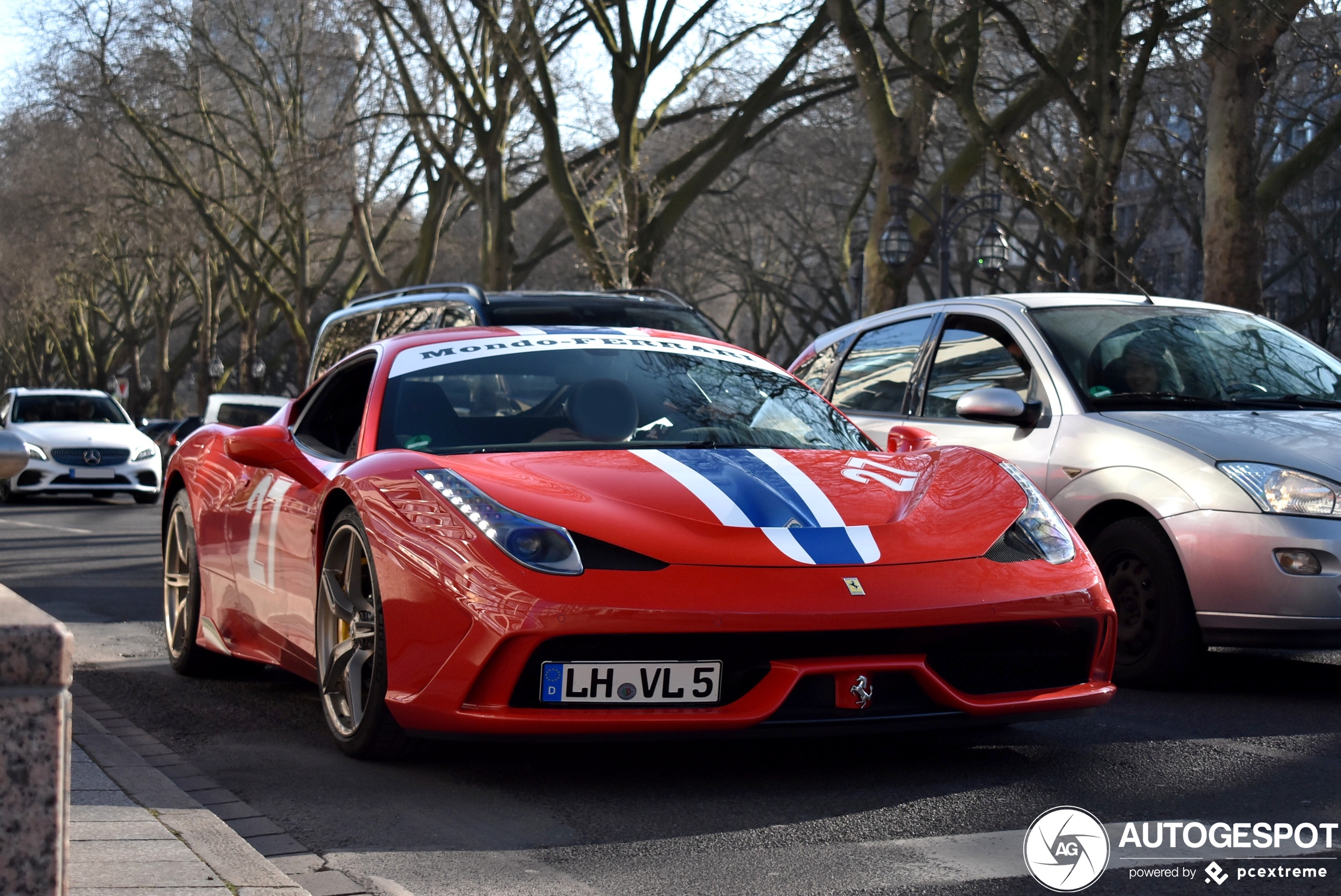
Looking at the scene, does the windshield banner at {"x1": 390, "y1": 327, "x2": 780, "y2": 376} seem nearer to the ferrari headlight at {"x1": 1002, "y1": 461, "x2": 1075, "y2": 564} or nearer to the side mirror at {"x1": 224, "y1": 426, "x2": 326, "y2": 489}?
the side mirror at {"x1": 224, "y1": 426, "x2": 326, "y2": 489}

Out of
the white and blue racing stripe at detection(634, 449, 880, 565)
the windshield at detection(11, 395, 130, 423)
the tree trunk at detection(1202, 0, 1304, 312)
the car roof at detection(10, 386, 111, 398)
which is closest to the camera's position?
the white and blue racing stripe at detection(634, 449, 880, 565)

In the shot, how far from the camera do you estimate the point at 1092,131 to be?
633 inches

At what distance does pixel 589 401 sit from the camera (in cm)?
557

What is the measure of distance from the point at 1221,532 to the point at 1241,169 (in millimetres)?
10277

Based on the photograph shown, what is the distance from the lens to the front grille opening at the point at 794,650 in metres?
4.32

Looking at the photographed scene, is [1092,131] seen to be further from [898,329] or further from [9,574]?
[9,574]

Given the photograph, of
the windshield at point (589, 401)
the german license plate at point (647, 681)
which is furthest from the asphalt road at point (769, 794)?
the windshield at point (589, 401)

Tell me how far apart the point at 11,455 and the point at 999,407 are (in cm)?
464

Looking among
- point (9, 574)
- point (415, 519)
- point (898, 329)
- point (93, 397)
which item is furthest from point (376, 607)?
point (93, 397)

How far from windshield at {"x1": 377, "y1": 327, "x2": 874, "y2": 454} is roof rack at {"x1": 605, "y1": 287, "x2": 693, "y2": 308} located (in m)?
5.71

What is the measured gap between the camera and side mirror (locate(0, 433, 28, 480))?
9.20ft

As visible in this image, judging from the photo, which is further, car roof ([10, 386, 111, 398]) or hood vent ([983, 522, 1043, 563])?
car roof ([10, 386, 111, 398])

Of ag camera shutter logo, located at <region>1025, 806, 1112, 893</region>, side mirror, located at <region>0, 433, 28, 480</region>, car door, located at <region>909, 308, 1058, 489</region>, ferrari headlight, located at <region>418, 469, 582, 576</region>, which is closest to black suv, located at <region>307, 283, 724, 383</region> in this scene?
car door, located at <region>909, 308, 1058, 489</region>

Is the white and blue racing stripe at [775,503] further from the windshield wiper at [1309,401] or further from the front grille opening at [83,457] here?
the front grille opening at [83,457]
